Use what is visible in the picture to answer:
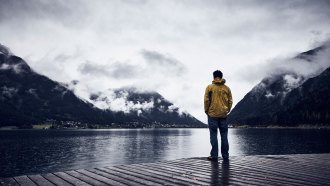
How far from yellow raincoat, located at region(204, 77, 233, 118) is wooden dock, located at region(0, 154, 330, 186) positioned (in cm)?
268

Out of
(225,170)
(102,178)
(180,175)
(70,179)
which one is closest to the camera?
(70,179)

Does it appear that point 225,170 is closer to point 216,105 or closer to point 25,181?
point 216,105

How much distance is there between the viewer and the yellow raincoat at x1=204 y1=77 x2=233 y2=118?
44.5 ft

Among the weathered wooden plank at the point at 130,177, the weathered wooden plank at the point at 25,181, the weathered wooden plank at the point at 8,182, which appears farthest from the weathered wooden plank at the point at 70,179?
the weathered wooden plank at the point at 130,177

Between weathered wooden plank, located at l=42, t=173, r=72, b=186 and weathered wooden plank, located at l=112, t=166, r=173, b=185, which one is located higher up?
weathered wooden plank, located at l=112, t=166, r=173, b=185

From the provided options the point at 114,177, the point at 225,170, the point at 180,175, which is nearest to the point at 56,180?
the point at 114,177

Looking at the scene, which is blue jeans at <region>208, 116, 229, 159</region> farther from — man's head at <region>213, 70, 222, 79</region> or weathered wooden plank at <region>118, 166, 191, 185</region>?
weathered wooden plank at <region>118, 166, 191, 185</region>

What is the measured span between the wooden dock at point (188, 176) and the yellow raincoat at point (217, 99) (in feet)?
8.80

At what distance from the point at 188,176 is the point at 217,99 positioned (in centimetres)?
514

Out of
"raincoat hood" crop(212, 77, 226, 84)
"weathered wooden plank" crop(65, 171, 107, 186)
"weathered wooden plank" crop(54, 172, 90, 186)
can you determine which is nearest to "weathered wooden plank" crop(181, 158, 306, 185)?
"weathered wooden plank" crop(65, 171, 107, 186)

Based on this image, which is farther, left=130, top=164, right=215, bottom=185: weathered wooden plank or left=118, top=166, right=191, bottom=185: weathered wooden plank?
left=130, top=164, right=215, bottom=185: weathered wooden plank

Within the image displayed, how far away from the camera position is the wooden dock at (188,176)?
27.5 ft

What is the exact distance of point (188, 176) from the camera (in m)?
9.31

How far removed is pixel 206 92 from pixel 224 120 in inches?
61.2
